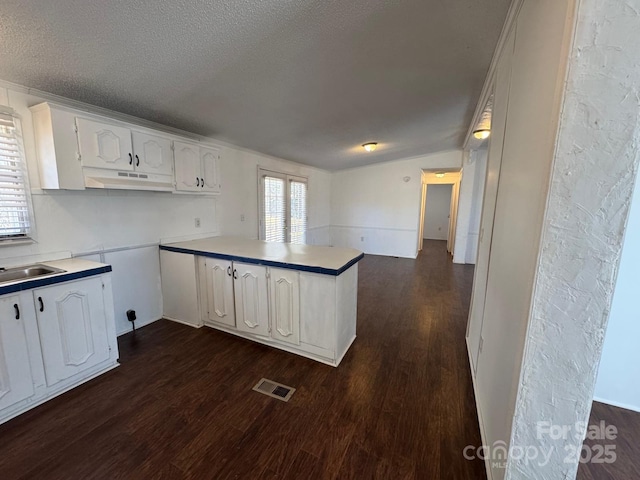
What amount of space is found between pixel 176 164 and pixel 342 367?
271 centimetres

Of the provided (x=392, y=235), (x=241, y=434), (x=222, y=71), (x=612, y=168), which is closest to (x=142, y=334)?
(x=241, y=434)

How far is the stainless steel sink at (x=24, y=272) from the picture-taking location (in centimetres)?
197

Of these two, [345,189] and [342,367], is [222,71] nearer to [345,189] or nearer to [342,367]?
[342,367]

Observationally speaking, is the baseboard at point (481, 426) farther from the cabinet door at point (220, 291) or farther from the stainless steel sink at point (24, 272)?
the stainless steel sink at point (24, 272)

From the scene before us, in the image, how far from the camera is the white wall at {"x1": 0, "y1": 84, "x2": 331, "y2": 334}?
2.13 m

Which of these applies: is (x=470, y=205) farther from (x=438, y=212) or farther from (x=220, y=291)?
(x=220, y=291)

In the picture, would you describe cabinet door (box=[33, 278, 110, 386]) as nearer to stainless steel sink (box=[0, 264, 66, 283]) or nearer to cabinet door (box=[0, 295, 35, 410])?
cabinet door (box=[0, 295, 35, 410])

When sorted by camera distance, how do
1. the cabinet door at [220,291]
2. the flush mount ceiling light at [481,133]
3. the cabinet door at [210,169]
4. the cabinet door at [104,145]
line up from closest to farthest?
the cabinet door at [104,145]
the cabinet door at [220,291]
the cabinet door at [210,169]
the flush mount ceiling light at [481,133]

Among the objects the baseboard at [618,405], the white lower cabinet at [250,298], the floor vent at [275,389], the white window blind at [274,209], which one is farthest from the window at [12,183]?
the baseboard at [618,405]

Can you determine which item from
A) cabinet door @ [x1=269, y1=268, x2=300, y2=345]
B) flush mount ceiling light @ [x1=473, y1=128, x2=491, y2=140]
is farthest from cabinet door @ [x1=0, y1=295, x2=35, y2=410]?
flush mount ceiling light @ [x1=473, y1=128, x2=491, y2=140]

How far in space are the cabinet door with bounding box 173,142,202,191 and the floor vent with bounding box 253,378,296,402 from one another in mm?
2233

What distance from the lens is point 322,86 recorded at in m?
2.38

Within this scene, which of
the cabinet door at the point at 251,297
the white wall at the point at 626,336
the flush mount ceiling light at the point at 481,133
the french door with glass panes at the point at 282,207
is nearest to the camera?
the white wall at the point at 626,336

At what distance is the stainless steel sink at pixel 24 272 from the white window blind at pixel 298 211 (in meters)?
4.00
